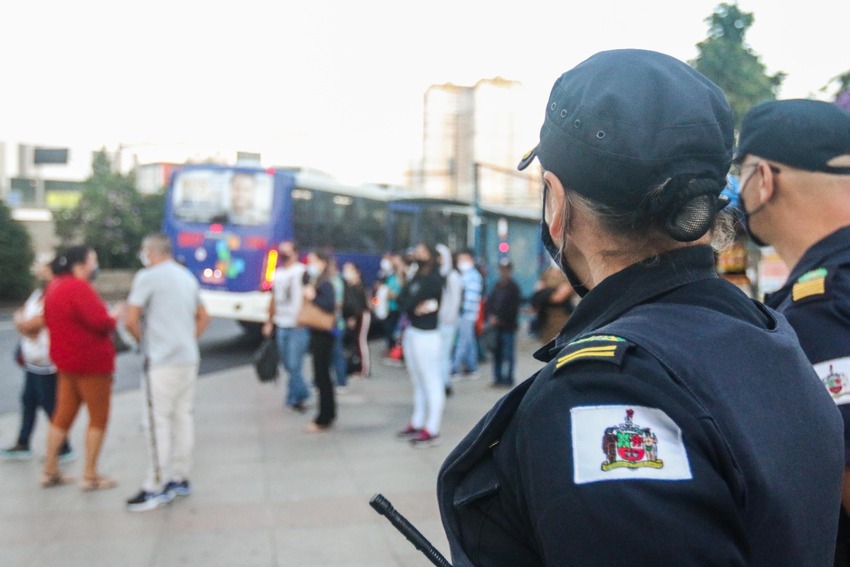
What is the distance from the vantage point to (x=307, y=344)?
9.48 meters

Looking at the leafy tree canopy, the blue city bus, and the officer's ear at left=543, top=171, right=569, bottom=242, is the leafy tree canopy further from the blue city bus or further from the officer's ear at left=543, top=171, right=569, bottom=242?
the officer's ear at left=543, top=171, right=569, bottom=242

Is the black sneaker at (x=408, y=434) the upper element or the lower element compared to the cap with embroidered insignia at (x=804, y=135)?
lower

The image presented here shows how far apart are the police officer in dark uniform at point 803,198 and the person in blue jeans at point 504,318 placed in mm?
8769

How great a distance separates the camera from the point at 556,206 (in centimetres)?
121

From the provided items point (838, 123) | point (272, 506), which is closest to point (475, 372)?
point (272, 506)

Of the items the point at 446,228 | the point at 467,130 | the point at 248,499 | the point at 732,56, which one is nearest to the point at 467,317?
the point at 732,56

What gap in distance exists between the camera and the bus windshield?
52.4 feet

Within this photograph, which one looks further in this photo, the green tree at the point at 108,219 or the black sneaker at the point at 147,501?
the green tree at the point at 108,219

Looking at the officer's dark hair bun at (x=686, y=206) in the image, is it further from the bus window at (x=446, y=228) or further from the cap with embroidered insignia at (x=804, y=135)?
the bus window at (x=446, y=228)

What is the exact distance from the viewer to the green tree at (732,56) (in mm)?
6527

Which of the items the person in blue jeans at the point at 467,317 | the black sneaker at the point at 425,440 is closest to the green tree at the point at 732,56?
the black sneaker at the point at 425,440

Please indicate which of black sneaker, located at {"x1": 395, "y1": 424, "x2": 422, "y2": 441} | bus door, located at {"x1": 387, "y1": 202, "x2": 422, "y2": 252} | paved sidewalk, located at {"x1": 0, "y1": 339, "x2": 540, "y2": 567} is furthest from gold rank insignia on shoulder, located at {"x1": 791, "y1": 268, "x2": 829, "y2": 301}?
bus door, located at {"x1": 387, "y1": 202, "x2": 422, "y2": 252}

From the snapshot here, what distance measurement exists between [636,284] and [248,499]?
5.31 m

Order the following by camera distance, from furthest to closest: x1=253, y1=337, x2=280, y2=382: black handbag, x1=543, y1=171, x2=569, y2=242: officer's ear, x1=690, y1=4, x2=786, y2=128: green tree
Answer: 1. x1=253, y1=337, x2=280, y2=382: black handbag
2. x1=690, y1=4, x2=786, y2=128: green tree
3. x1=543, y1=171, x2=569, y2=242: officer's ear
